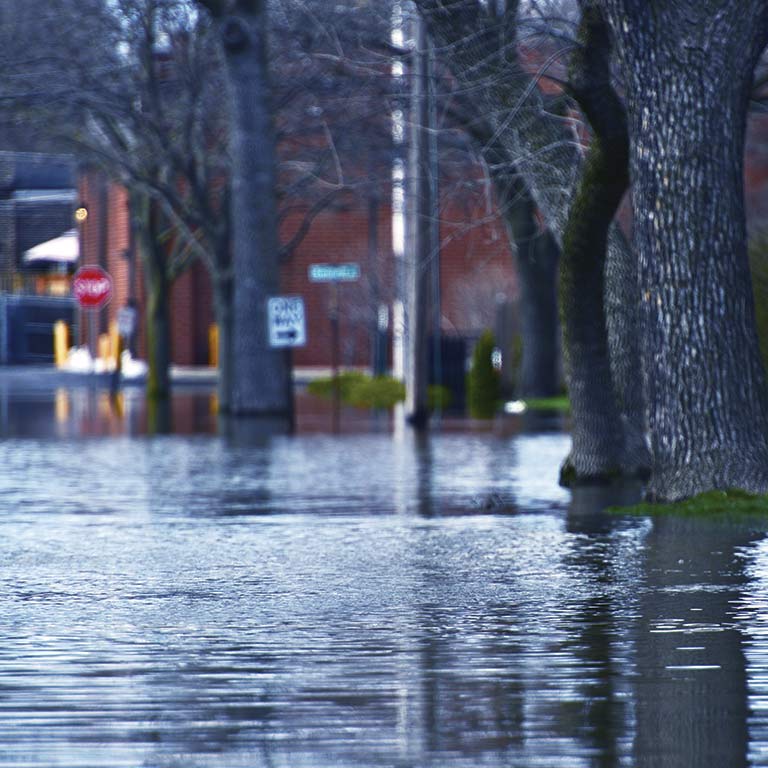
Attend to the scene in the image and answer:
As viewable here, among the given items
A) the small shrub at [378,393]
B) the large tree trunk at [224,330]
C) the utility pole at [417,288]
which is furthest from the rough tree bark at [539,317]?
the utility pole at [417,288]

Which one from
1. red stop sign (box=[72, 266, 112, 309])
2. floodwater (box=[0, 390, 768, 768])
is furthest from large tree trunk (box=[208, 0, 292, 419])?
red stop sign (box=[72, 266, 112, 309])

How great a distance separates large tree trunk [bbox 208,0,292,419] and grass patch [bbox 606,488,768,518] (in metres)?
19.5

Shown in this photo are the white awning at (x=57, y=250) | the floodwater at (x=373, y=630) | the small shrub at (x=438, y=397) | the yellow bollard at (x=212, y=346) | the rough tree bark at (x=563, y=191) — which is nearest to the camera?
the floodwater at (x=373, y=630)

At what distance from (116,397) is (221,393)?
9.44 m

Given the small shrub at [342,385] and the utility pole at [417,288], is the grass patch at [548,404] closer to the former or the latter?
the small shrub at [342,385]

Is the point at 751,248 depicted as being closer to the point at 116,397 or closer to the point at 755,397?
the point at 755,397

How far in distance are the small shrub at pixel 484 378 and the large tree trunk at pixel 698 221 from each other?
23756 millimetres

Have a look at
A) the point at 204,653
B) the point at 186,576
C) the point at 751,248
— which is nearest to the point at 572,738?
the point at 204,653

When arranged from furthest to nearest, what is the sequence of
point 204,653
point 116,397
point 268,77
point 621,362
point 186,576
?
point 116,397 → point 268,77 → point 621,362 → point 186,576 → point 204,653

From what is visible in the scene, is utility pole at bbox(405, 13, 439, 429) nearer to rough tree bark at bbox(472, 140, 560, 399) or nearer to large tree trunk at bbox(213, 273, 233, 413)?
large tree trunk at bbox(213, 273, 233, 413)

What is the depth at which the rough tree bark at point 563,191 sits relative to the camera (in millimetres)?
18438

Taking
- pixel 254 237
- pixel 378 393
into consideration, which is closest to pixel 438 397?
pixel 254 237

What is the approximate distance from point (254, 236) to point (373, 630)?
26.0 metres

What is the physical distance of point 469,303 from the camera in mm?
61250
